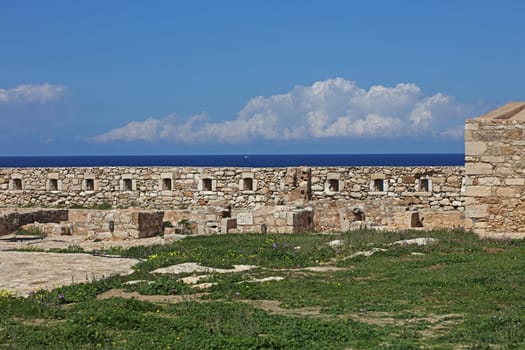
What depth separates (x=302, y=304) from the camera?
423 inches

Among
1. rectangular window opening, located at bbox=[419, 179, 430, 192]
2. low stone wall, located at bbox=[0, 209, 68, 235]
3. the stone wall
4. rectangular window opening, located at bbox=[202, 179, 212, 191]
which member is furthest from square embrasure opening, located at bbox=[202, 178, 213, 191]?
the stone wall

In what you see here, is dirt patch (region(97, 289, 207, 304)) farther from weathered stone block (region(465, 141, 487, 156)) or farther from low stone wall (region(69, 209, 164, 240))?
low stone wall (region(69, 209, 164, 240))

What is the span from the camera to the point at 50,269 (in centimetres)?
1498

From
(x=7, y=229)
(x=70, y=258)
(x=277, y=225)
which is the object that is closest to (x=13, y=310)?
(x=70, y=258)

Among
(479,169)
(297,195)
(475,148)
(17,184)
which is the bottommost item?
(297,195)

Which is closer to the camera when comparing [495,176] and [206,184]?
[495,176]

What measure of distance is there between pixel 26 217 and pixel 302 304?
55.9 ft

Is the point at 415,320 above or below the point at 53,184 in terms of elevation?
below

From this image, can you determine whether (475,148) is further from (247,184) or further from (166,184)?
(166,184)

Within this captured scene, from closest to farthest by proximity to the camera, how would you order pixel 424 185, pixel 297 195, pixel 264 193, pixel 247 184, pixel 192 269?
pixel 192 269
pixel 424 185
pixel 297 195
pixel 264 193
pixel 247 184

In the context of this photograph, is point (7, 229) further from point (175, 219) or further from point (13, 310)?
point (13, 310)

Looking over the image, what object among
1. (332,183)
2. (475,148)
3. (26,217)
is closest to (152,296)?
(475,148)

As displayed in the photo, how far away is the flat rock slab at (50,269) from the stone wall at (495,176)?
8354 mm

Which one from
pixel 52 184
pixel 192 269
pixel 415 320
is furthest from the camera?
pixel 52 184
